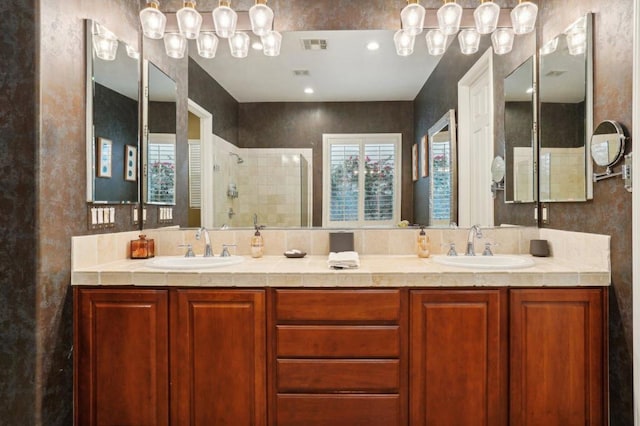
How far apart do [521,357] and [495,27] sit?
183 cm

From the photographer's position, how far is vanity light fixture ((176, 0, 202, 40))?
216 cm

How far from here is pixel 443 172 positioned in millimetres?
2293

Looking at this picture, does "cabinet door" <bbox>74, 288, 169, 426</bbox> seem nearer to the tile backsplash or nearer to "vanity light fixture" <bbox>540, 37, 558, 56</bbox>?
the tile backsplash

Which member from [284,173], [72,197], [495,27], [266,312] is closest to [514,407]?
[266,312]

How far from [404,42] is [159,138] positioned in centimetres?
164

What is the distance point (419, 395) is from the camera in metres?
1.68

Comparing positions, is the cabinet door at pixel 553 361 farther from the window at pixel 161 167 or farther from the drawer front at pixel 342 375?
the window at pixel 161 167

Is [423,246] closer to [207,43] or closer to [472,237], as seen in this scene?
[472,237]

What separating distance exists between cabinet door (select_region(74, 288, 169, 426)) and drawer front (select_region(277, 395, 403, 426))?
66 cm

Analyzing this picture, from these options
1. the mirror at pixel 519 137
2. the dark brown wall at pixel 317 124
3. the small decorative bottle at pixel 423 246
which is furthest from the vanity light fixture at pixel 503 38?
the small decorative bottle at pixel 423 246

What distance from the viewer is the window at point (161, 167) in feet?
7.73

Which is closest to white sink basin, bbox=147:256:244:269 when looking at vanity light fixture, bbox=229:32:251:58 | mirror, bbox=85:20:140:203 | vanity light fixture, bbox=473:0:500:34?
mirror, bbox=85:20:140:203

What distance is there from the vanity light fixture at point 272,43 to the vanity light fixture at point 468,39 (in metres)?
1.11

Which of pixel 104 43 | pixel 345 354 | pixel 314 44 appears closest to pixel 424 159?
pixel 314 44
